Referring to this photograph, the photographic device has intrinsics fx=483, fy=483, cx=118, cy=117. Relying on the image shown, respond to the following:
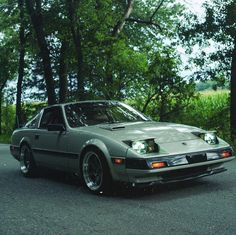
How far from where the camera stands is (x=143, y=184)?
6316 mm

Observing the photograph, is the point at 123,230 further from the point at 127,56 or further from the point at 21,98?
the point at 21,98

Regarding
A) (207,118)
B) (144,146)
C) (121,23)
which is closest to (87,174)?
(144,146)

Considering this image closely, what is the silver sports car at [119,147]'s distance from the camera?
6.26 meters

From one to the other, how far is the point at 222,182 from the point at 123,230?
2.90m

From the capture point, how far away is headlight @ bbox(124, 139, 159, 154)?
6.31 metres

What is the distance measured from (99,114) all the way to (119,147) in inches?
63.4

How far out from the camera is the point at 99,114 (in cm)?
788

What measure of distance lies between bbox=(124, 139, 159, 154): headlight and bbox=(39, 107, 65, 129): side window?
6.13ft

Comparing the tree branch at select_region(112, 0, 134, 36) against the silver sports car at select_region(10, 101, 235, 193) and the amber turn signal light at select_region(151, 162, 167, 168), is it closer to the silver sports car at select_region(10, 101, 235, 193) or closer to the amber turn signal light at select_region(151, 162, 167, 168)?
the silver sports car at select_region(10, 101, 235, 193)

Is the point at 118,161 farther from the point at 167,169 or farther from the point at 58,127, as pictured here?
the point at 58,127

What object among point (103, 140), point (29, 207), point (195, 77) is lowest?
point (29, 207)

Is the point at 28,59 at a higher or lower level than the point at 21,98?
higher

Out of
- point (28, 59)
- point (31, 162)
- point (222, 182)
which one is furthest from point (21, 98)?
point (222, 182)

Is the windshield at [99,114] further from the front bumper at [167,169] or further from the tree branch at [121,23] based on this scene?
the tree branch at [121,23]
